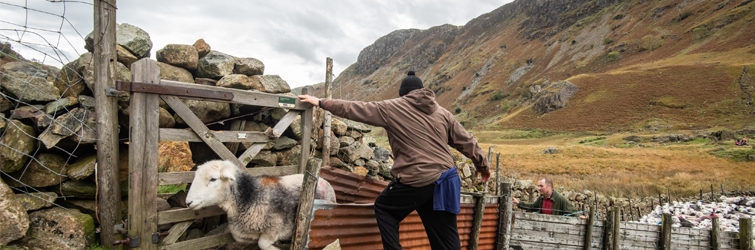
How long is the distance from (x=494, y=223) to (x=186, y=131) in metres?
5.11

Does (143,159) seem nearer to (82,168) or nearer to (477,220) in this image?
(82,168)

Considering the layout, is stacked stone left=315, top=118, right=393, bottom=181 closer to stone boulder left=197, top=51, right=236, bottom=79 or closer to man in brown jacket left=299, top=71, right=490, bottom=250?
stone boulder left=197, top=51, right=236, bottom=79

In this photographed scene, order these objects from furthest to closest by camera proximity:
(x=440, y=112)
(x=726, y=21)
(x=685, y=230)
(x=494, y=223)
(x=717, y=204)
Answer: (x=726, y=21)
(x=717, y=204)
(x=685, y=230)
(x=494, y=223)
(x=440, y=112)

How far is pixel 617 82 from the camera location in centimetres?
6731

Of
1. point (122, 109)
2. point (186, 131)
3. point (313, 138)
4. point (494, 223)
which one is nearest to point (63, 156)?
point (122, 109)

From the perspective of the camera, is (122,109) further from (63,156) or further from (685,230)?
(685,230)

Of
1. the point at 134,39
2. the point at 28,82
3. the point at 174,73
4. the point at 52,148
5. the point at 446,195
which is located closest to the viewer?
the point at 446,195

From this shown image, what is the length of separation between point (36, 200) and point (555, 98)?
256ft

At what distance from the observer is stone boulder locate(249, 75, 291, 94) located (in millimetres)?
6693

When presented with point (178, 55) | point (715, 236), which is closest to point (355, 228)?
point (178, 55)

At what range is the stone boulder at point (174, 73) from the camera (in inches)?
227

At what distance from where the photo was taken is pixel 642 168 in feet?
80.9

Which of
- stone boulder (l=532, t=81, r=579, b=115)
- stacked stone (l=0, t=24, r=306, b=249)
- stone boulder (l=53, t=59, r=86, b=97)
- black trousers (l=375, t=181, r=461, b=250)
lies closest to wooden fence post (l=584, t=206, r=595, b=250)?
black trousers (l=375, t=181, r=461, b=250)

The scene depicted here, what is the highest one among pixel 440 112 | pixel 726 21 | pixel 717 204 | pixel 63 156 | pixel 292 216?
pixel 726 21
